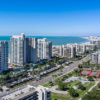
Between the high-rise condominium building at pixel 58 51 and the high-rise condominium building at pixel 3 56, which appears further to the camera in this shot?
the high-rise condominium building at pixel 58 51

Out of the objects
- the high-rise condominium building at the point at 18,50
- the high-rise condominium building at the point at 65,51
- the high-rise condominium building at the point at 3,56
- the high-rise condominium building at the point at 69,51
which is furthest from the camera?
the high-rise condominium building at the point at 65,51

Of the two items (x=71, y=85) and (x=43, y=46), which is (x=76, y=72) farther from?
(x=43, y=46)

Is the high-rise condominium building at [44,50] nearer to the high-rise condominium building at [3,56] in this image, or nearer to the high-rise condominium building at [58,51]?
the high-rise condominium building at [58,51]

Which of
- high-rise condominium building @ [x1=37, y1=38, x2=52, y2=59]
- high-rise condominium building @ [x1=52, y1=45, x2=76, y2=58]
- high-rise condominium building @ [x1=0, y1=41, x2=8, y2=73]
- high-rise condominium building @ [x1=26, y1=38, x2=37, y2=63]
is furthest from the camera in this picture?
high-rise condominium building @ [x1=52, y1=45, x2=76, y2=58]

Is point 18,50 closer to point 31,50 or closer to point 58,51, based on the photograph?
point 31,50

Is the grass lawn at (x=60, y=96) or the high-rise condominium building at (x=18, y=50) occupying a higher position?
the high-rise condominium building at (x=18, y=50)

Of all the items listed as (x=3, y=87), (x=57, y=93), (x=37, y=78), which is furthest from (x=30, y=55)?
(x=57, y=93)

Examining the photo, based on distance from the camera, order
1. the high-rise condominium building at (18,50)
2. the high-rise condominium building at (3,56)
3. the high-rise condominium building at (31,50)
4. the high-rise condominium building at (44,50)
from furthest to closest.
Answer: the high-rise condominium building at (44,50) → the high-rise condominium building at (31,50) → the high-rise condominium building at (18,50) → the high-rise condominium building at (3,56)

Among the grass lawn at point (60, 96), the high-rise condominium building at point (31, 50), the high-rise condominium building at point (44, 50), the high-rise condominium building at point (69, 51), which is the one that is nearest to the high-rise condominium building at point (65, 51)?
the high-rise condominium building at point (69, 51)

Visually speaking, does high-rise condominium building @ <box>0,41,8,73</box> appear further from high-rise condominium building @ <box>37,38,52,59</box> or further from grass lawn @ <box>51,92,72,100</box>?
high-rise condominium building @ <box>37,38,52,59</box>

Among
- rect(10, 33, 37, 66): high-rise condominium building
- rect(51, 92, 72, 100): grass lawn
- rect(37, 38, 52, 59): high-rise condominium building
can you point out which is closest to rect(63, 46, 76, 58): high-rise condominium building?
rect(37, 38, 52, 59): high-rise condominium building

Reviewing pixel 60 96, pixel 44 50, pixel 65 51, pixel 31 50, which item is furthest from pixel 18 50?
pixel 60 96
